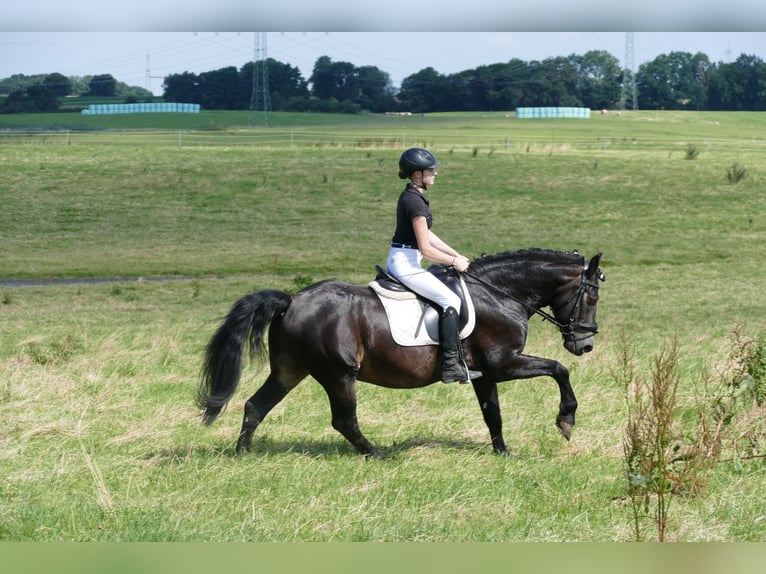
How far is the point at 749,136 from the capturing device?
59.1m

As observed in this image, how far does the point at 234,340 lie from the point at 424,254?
5.65ft

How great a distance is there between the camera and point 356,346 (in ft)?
25.9

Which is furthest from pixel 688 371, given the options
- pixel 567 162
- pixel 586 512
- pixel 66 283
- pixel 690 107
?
pixel 690 107

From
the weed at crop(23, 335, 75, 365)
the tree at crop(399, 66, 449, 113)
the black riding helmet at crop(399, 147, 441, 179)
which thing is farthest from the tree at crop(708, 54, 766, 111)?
the black riding helmet at crop(399, 147, 441, 179)

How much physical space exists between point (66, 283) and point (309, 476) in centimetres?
1937

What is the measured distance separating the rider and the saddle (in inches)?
3.0

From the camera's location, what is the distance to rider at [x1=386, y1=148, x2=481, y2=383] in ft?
25.7

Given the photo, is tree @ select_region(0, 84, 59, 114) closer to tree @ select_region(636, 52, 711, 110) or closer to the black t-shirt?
tree @ select_region(636, 52, 711, 110)

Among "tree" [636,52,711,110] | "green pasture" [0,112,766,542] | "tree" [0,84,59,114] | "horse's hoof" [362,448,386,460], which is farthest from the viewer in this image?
"tree" [636,52,711,110]

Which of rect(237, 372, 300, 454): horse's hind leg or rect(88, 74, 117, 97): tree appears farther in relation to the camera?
rect(88, 74, 117, 97): tree

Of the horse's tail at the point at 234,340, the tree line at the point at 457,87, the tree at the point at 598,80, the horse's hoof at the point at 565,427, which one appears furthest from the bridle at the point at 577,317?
the tree at the point at 598,80

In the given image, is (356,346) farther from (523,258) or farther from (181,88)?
(181,88)

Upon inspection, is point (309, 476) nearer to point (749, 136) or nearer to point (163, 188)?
point (163, 188)

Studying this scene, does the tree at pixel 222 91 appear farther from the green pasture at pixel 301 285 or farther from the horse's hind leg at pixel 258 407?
the horse's hind leg at pixel 258 407
